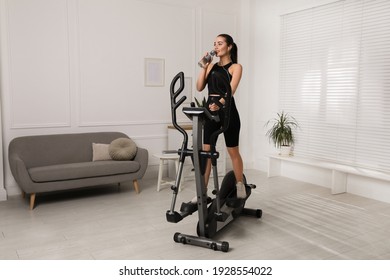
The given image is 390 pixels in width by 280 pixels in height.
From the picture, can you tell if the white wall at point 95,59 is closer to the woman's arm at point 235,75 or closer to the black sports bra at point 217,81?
the black sports bra at point 217,81

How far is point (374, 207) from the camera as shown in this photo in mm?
4176

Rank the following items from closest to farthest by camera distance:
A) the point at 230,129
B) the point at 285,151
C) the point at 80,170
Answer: the point at 230,129 < the point at 80,170 < the point at 285,151

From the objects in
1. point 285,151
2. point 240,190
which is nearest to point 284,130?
point 285,151

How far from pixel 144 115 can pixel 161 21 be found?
1.38 meters

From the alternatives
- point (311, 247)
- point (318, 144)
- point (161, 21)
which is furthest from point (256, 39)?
point (311, 247)

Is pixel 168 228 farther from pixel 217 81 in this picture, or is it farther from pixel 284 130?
pixel 284 130

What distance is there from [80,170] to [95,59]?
5.33 feet

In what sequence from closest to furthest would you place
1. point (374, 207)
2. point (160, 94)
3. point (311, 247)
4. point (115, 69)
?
1. point (311, 247)
2. point (374, 207)
3. point (115, 69)
4. point (160, 94)

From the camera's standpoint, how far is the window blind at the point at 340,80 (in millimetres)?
4418

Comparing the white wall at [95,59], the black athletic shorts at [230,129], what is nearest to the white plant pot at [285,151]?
the white wall at [95,59]

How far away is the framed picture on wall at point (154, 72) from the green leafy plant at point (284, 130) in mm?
1795

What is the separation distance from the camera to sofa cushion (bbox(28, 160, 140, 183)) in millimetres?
4043

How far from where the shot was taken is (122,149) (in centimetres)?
467

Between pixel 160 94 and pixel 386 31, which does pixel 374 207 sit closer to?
pixel 386 31
